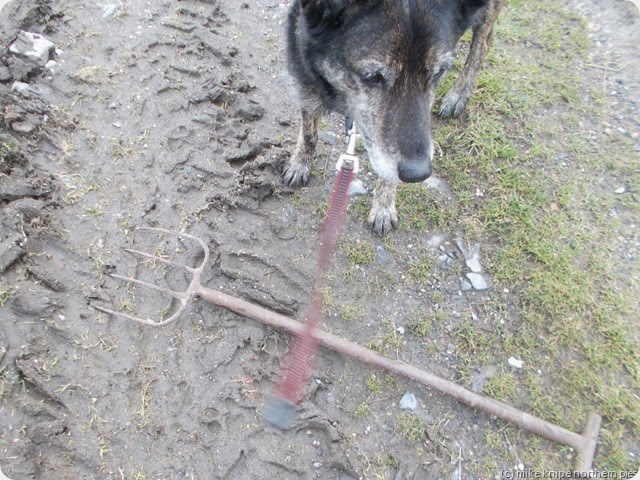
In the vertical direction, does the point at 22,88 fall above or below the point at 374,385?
above

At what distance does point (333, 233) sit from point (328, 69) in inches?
38.5

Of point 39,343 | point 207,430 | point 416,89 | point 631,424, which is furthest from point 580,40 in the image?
point 39,343

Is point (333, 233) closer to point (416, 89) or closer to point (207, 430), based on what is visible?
point (416, 89)

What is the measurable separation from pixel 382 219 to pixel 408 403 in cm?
131

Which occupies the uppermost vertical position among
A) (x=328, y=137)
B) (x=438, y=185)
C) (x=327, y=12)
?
(x=327, y=12)

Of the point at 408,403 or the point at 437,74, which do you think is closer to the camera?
the point at 437,74

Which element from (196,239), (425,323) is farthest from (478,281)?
(196,239)

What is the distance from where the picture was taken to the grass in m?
2.87

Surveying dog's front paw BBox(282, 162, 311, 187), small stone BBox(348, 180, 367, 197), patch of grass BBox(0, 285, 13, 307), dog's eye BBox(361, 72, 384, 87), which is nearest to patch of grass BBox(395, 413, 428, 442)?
small stone BBox(348, 180, 367, 197)

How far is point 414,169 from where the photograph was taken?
2.43 m

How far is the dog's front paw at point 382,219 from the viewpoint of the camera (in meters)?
3.35

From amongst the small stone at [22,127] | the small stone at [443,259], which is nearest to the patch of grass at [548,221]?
the small stone at [443,259]

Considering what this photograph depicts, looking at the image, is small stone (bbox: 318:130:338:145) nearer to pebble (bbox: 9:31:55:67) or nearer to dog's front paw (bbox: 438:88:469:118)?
dog's front paw (bbox: 438:88:469:118)

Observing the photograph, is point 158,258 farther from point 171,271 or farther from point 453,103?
point 453,103
